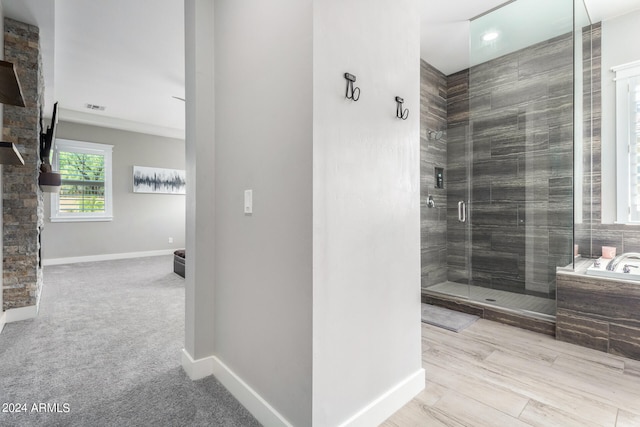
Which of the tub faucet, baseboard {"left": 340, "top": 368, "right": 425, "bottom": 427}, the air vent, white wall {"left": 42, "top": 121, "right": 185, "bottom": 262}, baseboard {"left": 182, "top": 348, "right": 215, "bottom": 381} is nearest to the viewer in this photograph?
baseboard {"left": 340, "top": 368, "right": 425, "bottom": 427}

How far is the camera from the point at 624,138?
2.88 m

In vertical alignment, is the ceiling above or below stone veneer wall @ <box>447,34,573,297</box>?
above

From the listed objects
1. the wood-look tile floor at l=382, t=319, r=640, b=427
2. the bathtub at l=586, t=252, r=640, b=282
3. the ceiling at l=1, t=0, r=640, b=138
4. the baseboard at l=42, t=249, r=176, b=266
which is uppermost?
the ceiling at l=1, t=0, r=640, b=138

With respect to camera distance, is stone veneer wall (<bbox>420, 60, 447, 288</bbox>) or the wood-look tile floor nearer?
the wood-look tile floor

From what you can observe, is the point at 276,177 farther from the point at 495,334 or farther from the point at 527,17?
the point at 527,17

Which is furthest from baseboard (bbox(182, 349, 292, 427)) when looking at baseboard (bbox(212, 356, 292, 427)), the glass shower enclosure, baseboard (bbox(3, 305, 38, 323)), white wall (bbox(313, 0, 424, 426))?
the glass shower enclosure

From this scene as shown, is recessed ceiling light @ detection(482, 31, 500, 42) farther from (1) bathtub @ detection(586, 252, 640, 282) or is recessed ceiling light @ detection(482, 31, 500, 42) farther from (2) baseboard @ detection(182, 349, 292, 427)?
(2) baseboard @ detection(182, 349, 292, 427)

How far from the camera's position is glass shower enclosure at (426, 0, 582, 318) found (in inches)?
116

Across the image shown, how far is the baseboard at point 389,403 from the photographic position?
1401 millimetres

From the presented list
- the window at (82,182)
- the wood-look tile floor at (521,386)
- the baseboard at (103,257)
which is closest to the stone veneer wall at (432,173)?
the wood-look tile floor at (521,386)

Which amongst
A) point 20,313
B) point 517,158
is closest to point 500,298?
point 517,158

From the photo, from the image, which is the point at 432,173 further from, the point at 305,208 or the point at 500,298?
the point at 305,208

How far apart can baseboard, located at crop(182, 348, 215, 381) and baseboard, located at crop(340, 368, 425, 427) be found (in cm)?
98

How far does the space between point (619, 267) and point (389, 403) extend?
7.67ft
